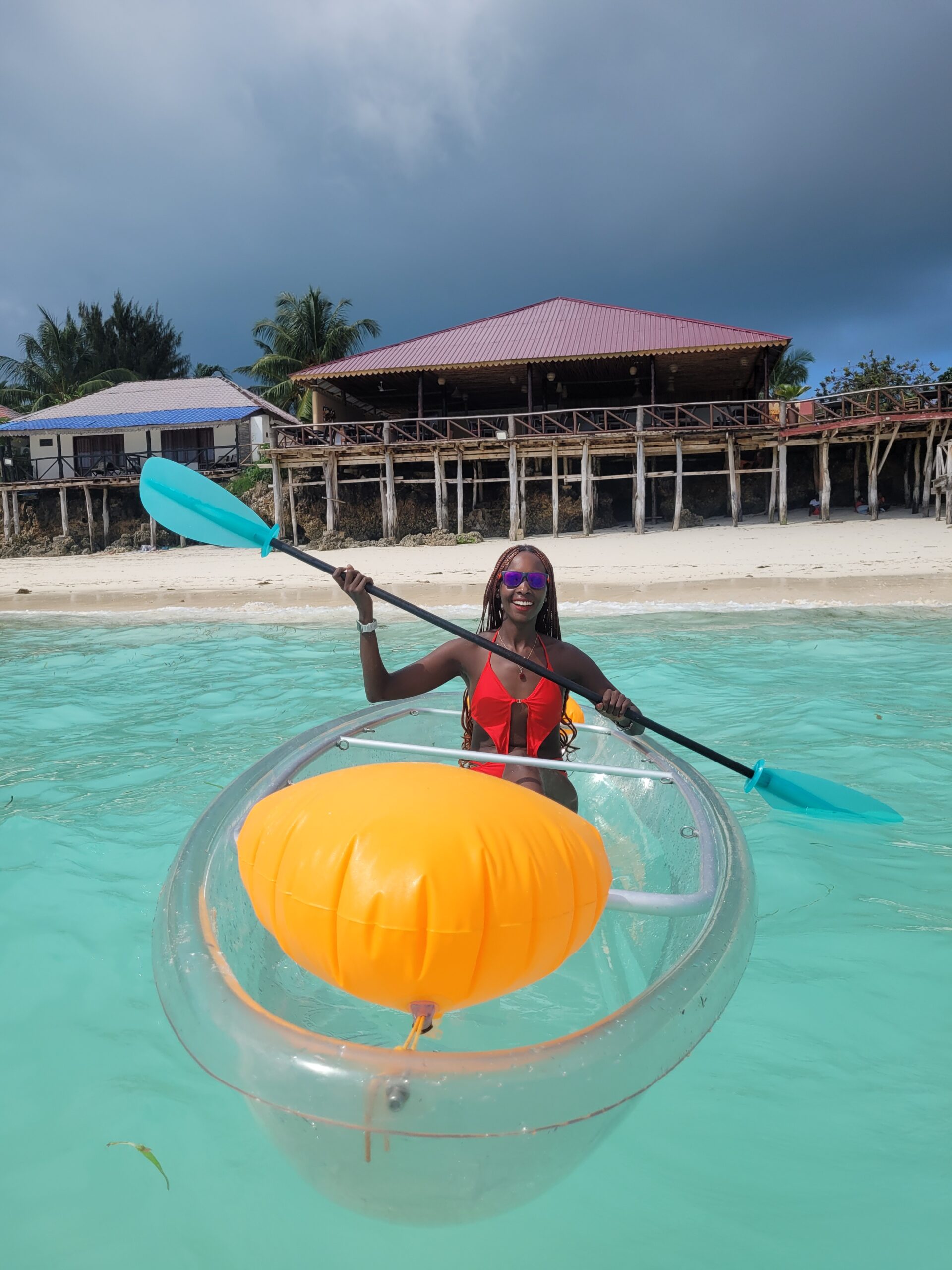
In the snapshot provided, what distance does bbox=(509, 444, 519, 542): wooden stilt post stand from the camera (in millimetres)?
20422

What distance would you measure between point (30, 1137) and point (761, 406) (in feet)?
68.9

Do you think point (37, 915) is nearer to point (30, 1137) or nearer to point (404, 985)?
point (30, 1137)

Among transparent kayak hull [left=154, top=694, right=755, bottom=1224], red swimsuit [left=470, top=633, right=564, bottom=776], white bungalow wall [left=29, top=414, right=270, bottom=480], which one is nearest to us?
transparent kayak hull [left=154, top=694, right=755, bottom=1224]

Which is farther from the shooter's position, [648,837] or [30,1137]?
[648,837]

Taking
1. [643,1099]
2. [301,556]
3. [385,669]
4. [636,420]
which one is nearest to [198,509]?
[301,556]

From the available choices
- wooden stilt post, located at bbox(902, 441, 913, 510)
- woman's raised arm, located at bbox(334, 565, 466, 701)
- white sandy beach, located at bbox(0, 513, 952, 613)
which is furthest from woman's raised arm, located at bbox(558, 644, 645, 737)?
wooden stilt post, located at bbox(902, 441, 913, 510)

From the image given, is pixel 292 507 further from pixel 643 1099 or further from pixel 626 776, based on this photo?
pixel 643 1099

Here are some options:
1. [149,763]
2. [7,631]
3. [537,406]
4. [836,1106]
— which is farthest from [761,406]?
[836,1106]

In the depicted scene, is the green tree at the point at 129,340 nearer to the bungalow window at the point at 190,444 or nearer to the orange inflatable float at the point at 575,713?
the bungalow window at the point at 190,444

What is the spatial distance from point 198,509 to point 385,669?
1.31m

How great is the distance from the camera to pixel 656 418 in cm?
2009

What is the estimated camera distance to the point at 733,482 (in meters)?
20.1

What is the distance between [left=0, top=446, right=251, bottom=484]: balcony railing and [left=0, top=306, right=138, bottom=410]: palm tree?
851 cm

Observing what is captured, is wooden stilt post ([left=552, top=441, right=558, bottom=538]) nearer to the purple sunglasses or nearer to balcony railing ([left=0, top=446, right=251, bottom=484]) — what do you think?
balcony railing ([left=0, top=446, right=251, bottom=484])
